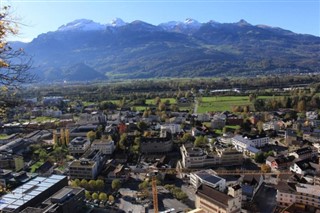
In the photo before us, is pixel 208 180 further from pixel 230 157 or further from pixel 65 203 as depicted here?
pixel 65 203

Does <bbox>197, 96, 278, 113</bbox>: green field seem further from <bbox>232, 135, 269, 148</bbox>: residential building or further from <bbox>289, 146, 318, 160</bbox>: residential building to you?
<bbox>289, 146, 318, 160</bbox>: residential building

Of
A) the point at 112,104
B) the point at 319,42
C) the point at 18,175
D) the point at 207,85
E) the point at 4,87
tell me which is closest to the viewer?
the point at 4,87

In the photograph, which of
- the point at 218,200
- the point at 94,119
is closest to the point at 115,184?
the point at 218,200

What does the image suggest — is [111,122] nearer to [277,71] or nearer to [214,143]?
[214,143]

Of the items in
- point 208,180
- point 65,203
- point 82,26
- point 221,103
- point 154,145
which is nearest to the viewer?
point 65,203

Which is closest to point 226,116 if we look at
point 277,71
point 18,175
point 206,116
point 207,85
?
point 206,116

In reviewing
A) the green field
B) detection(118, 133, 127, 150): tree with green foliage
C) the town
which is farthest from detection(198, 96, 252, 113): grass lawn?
detection(118, 133, 127, 150): tree with green foliage
